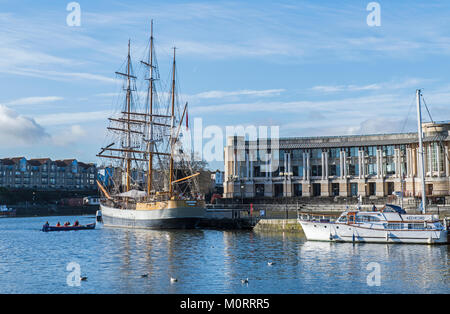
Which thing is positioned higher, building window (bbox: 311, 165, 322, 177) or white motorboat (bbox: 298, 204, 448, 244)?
building window (bbox: 311, 165, 322, 177)

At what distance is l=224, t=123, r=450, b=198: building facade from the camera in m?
106

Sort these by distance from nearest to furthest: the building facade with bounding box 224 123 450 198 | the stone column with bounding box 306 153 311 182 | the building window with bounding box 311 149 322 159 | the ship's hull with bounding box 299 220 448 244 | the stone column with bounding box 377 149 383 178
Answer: the ship's hull with bounding box 299 220 448 244 → the building facade with bounding box 224 123 450 198 → the stone column with bounding box 377 149 383 178 → the stone column with bounding box 306 153 311 182 → the building window with bounding box 311 149 322 159

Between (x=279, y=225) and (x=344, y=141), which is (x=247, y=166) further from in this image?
(x=279, y=225)

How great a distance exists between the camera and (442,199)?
96.4 metres

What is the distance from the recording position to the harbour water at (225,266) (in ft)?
108

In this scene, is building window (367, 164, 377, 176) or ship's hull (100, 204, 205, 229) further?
building window (367, 164, 377, 176)

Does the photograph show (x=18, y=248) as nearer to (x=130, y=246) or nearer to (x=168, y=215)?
(x=130, y=246)

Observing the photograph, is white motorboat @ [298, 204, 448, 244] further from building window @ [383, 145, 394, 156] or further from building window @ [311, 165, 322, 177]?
building window @ [311, 165, 322, 177]

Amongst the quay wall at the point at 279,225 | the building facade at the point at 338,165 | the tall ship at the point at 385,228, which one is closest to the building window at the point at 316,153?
the building facade at the point at 338,165

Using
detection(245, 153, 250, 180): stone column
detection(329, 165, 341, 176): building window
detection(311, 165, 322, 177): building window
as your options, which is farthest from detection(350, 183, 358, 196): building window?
detection(245, 153, 250, 180): stone column

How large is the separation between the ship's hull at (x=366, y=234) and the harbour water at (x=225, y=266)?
1.24 meters

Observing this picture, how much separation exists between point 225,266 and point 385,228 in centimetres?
2216

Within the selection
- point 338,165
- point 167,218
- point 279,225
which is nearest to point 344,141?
point 338,165

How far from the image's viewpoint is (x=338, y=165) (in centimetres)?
11819
